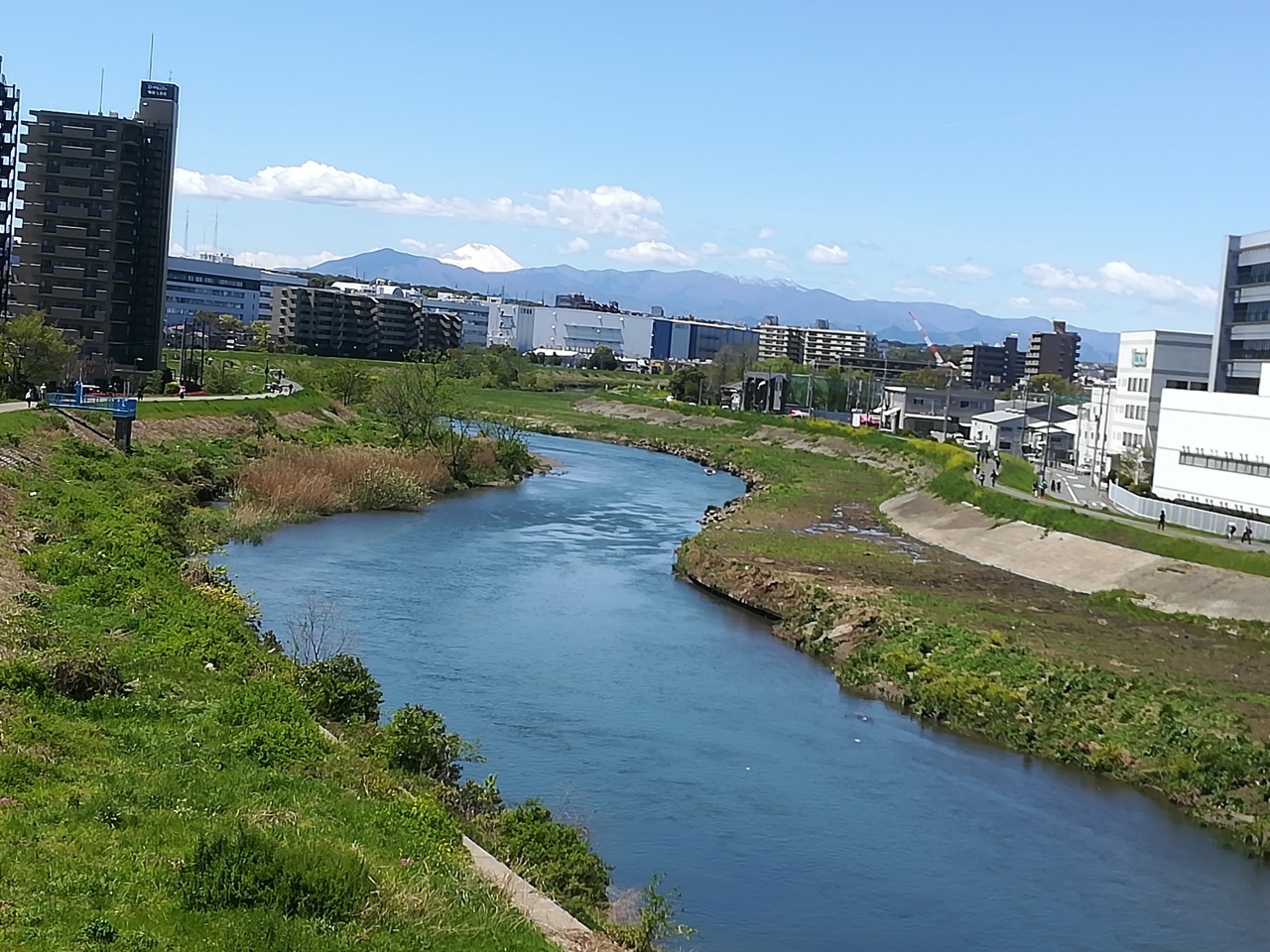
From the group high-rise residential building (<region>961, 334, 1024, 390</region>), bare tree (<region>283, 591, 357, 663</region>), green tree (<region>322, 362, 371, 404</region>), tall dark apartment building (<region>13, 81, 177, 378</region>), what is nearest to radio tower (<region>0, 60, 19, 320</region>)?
tall dark apartment building (<region>13, 81, 177, 378</region>)

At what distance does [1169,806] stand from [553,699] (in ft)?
29.2

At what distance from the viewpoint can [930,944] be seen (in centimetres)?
1346

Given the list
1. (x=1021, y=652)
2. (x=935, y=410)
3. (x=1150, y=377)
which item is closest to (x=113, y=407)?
(x=1021, y=652)

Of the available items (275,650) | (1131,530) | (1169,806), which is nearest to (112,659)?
(275,650)

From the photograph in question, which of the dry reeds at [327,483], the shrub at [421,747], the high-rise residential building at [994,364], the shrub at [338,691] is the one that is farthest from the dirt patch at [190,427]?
the high-rise residential building at [994,364]

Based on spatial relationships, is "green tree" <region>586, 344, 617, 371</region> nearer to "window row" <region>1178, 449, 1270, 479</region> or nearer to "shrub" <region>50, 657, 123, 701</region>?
"window row" <region>1178, 449, 1270, 479</region>

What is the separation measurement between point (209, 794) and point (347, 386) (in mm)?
67473

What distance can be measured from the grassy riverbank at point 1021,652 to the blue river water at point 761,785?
66 cm

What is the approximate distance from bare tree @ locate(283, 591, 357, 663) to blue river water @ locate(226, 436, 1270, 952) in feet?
1.19

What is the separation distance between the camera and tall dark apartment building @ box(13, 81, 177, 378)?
5841 cm

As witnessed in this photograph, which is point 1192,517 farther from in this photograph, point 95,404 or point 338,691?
point 95,404

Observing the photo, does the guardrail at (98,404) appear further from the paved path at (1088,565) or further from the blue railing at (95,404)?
the paved path at (1088,565)

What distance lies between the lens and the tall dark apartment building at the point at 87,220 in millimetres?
58406

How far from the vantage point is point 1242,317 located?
58125 millimetres
